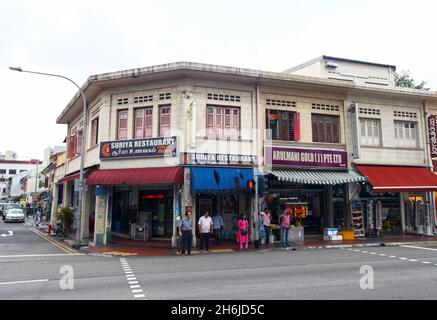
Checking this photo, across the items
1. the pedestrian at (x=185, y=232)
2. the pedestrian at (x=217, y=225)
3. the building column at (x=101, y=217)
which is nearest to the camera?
the pedestrian at (x=185, y=232)

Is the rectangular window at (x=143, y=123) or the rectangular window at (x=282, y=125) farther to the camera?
the rectangular window at (x=282, y=125)

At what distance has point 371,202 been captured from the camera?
21.0m

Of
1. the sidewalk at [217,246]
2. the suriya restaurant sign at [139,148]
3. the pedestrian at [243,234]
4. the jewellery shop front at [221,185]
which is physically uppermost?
the suriya restaurant sign at [139,148]

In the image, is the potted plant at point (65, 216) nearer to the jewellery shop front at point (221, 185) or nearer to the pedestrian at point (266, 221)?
the jewellery shop front at point (221, 185)

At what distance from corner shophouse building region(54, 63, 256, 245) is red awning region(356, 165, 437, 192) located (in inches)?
269

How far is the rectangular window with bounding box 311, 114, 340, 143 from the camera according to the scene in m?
20.5

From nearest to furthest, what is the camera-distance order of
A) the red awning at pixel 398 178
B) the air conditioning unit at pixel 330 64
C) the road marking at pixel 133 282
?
the road marking at pixel 133 282 → the red awning at pixel 398 178 → the air conditioning unit at pixel 330 64

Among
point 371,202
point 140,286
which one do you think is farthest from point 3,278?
point 371,202

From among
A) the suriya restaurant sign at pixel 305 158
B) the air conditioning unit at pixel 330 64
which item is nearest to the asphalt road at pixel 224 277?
the suriya restaurant sign at pixel 305 158

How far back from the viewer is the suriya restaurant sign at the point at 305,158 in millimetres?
18984

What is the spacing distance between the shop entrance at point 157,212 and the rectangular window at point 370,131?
11.8m

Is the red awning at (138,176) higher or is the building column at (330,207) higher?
the red awning at (138,176)

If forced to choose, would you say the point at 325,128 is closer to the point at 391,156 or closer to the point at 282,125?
the point at 282,125

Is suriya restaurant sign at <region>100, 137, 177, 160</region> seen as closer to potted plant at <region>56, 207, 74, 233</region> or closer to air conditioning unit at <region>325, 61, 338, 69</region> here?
potted plant at <region>56, 207, 74, 233</region>
